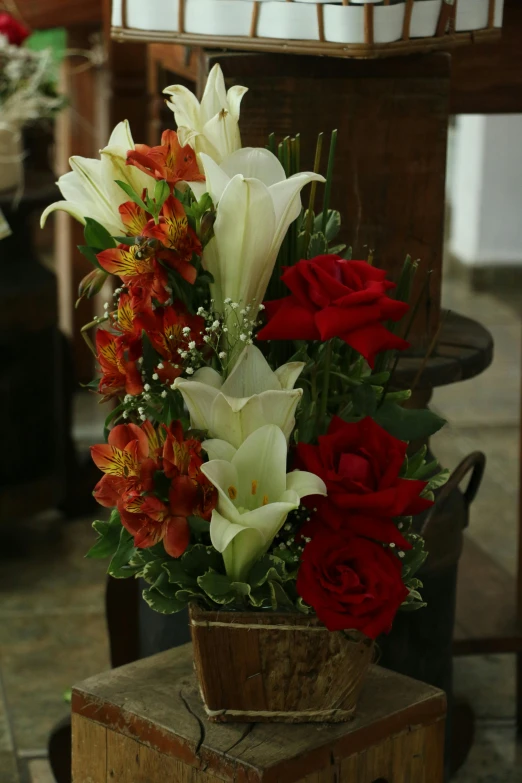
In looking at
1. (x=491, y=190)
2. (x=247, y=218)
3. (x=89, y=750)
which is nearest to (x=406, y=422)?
(x=247, y=218)

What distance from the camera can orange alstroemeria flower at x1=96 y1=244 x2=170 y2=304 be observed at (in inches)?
45.4

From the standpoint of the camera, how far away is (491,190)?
5719mm

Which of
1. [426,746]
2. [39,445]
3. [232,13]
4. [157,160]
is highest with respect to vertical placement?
[232,13]

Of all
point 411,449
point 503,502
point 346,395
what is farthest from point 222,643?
point 503,502

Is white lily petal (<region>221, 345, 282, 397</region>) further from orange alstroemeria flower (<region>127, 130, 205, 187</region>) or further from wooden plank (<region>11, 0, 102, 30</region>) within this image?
wooden plank (<region>11, 0, 102, 30</region>)

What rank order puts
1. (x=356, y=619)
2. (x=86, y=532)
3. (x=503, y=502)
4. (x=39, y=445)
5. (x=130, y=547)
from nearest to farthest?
(x=356, y=619)
(x=130, y=547)
(x=39, y=445)
(x=86, y=532)
(x=503, y=502)

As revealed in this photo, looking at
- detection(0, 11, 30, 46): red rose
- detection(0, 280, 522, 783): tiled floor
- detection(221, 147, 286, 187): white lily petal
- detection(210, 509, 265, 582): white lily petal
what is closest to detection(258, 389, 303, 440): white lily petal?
detection(210, 509, 265, 582): white lily petal

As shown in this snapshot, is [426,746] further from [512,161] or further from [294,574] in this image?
[512,161]

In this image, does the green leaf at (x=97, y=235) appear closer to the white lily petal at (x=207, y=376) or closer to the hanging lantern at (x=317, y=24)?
the white lily petal at (x=207, y=376)

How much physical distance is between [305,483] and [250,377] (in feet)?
0.39

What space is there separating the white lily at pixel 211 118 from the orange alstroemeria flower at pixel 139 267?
Answer: 13 centimetres

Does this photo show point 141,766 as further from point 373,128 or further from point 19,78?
point 19,78

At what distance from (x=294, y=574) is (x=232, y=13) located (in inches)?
Result: 25.6

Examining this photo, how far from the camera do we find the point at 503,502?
11.2 ft
